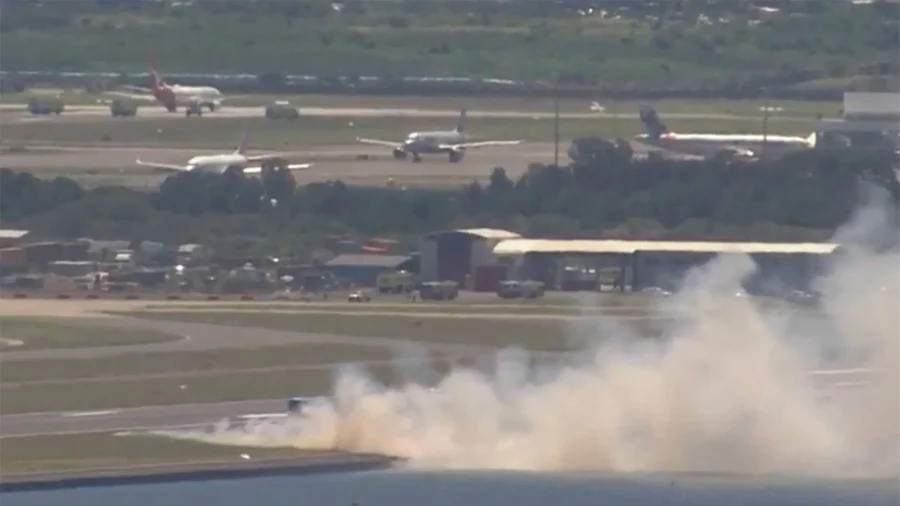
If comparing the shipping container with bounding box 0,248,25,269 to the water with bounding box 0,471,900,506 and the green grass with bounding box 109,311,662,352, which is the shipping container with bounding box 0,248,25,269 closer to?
the green grass with bounding box 109,311,662,352

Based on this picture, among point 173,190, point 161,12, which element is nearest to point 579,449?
point 173,190

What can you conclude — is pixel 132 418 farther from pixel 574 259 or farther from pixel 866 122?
pixel 866 122

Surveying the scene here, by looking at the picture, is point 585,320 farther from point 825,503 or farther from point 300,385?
point 825,503

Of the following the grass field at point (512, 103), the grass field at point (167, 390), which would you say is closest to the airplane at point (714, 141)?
the grass field at point (512, 103)

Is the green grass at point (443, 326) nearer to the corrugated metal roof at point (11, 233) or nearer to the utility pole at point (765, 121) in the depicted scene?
the corrugated metal roof at point (11, 233)

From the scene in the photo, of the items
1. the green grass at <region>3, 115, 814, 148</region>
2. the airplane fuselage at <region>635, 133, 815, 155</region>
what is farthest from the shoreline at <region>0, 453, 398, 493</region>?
the green grass at <region>3, 115, 814, 148</region>

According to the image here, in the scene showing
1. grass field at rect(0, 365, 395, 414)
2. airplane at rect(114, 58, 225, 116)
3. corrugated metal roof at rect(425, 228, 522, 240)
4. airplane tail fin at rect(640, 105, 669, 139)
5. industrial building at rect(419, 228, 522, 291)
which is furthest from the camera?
airplane at rect(114, 58, 225, 116)

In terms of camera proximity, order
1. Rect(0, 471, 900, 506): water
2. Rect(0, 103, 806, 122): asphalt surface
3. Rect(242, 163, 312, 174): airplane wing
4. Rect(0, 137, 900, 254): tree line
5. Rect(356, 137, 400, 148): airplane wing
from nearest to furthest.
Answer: Rect(0, 471, 900, 506): water
Rect(0, 137, 900, 254): tree line
Rect(242, 163, 312, 174): airplane wing
Rect(356, 137, 400, 148): airplane wing
Rect(0, 103, 806, 122): asphalt surface
